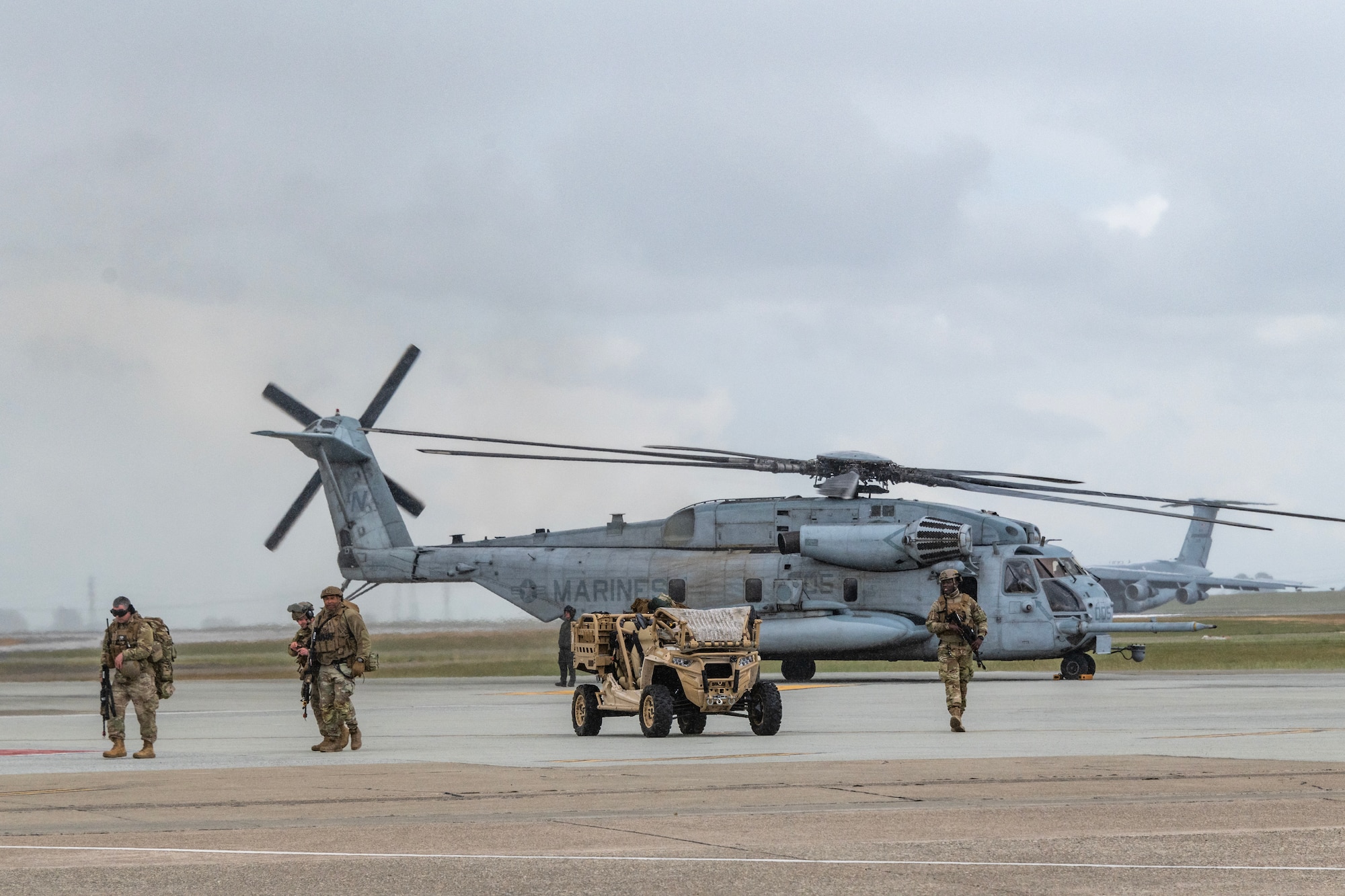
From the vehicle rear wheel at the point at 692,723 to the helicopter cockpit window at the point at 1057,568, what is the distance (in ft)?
51.2

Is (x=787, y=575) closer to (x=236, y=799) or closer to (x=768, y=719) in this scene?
(x=768, y=719)

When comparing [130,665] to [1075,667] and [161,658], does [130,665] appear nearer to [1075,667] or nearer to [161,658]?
[161,658]

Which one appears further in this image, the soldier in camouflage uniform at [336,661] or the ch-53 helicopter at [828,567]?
the ch-53 helicopter at [828,567]

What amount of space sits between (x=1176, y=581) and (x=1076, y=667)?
57695 mm

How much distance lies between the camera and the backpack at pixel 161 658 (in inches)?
714

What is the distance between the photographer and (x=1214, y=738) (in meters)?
17.3

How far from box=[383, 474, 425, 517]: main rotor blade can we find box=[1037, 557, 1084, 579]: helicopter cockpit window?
15.6 metres

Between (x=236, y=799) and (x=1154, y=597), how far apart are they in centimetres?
8741

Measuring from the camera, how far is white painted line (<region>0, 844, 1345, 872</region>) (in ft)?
28.3

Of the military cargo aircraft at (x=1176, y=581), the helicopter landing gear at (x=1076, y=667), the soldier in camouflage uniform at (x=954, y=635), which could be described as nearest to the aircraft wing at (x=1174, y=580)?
the military cargo aircraft at (x=1176, y=581)

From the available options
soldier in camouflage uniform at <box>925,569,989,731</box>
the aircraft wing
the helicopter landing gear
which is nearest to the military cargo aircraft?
the aircraft wing

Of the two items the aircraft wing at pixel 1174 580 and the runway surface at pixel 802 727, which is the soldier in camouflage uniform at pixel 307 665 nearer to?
the runway surface at pixel 802 727

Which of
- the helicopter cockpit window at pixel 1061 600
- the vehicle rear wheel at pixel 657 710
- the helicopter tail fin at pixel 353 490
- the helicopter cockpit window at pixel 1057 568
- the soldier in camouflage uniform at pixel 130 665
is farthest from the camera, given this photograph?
the helicopter tail fin at pixel 353 490

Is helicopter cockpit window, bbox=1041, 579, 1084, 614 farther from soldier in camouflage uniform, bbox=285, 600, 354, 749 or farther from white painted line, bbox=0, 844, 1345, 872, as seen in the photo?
white painted line, bbox=0, 844, 1345, 872
